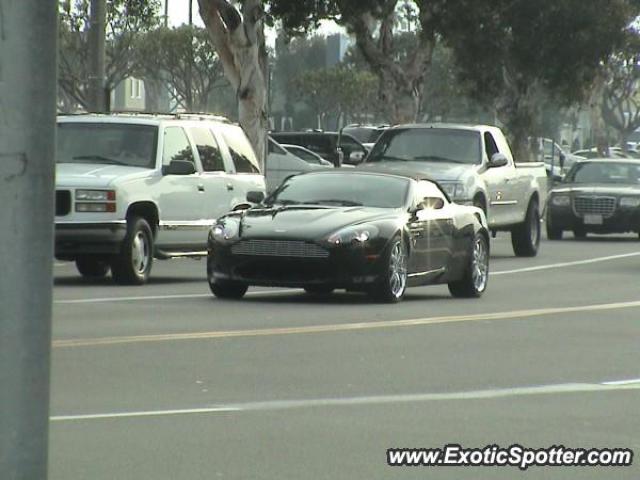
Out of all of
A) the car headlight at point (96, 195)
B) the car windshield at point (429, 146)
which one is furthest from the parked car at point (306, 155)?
the car headlight at point (96, 195)

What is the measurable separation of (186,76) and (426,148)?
4803 centimetres

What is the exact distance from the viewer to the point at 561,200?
34.5 meters

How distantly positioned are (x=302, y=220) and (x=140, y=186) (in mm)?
3313

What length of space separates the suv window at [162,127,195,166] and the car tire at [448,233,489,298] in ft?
12.1

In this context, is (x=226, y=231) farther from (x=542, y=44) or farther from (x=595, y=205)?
(x=542, y=44)

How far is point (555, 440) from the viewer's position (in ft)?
→ 28.0

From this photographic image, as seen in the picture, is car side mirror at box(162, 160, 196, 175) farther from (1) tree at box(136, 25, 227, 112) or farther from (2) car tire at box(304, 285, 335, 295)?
(1) tree at box(136, 25, 227, 112)

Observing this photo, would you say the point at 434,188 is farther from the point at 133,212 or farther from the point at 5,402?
the point at 5,402

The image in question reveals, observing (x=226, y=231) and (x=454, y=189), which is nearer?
(x=226, y=231)

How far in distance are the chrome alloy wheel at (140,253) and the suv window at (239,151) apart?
8.87ft

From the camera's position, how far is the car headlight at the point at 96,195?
1931cm

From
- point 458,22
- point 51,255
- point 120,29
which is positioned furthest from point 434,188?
point 120,29

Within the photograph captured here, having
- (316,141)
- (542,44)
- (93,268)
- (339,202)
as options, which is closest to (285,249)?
(339,202)

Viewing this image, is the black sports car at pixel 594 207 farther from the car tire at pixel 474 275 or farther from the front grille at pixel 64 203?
the front grille at pixel 64 203
